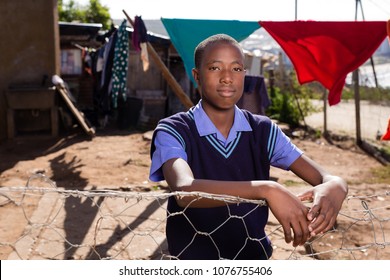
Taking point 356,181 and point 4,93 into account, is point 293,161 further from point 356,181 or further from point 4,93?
point 4,93

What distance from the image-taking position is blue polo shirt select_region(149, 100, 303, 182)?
4.59 ft

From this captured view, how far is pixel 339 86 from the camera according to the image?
4.52 meters

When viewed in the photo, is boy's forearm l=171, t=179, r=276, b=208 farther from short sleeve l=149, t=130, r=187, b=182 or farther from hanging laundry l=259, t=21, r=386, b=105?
hanging laundry l=259, t=21, r=386, b=105

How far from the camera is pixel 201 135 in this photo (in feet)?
4.85

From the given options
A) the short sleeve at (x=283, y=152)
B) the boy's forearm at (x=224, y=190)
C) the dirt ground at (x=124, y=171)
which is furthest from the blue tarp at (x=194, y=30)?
the boy's forearm at (x=224, y=190)

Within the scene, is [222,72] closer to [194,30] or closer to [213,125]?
[213,125]

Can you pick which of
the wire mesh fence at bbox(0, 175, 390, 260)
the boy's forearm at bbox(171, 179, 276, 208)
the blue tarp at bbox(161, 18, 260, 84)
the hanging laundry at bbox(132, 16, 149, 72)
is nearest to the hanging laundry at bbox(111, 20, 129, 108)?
the hanging laundry at bbox(132, 16, 149, 72)

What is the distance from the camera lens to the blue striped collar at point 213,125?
4.90 feet

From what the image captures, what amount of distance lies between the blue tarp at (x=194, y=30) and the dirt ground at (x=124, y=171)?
1559 millimetres

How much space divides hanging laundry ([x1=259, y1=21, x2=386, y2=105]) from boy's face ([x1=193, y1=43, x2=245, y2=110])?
3.28 m

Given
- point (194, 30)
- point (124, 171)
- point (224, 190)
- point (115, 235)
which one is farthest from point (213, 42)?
point (124, 171)

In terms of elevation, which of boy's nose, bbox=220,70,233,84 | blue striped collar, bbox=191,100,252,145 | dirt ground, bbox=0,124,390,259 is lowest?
dirt ground, bbox=0,124,390,259

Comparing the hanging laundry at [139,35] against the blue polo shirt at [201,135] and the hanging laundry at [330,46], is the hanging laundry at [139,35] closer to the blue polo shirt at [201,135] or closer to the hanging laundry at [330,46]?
the hanging laundry at [330,46]

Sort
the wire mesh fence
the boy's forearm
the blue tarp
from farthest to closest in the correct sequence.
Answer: the blue tarp < the wire mesh fence < the boy's forearm
